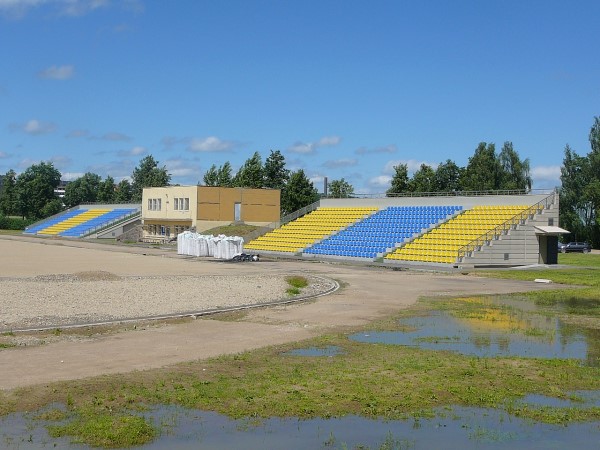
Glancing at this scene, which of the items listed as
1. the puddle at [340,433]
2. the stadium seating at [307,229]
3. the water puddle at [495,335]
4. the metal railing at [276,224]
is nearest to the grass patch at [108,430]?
the puddle at [340,433]

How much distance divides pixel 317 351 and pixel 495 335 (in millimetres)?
5430

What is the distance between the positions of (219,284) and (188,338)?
13.4 metres

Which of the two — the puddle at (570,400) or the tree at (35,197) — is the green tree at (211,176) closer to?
the tree at (35,197)

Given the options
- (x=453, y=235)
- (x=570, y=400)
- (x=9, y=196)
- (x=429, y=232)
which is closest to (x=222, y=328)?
(x=570, y=400)

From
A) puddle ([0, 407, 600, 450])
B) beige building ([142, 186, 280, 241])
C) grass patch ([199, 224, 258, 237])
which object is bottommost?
puddle ([0, 407, 600, 450])

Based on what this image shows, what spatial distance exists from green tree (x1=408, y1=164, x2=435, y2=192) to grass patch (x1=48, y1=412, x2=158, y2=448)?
69.9 meters

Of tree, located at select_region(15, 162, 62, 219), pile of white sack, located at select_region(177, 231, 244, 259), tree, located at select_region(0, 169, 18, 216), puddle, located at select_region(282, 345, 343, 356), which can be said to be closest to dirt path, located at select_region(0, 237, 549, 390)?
puddle, located at select_region(282, 345, 343, 356)

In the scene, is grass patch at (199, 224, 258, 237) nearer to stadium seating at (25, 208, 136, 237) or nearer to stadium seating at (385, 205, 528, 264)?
stadium seating at (25, 208, 136, 237)

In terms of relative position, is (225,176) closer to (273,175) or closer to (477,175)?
(273,175)

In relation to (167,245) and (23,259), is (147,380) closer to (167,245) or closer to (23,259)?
(23,259)

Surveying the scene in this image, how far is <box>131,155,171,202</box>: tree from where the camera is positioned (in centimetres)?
11925

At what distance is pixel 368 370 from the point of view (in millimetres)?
13109

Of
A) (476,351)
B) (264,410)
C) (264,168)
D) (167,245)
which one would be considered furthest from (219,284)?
(264,168)

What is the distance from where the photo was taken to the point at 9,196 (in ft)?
396
